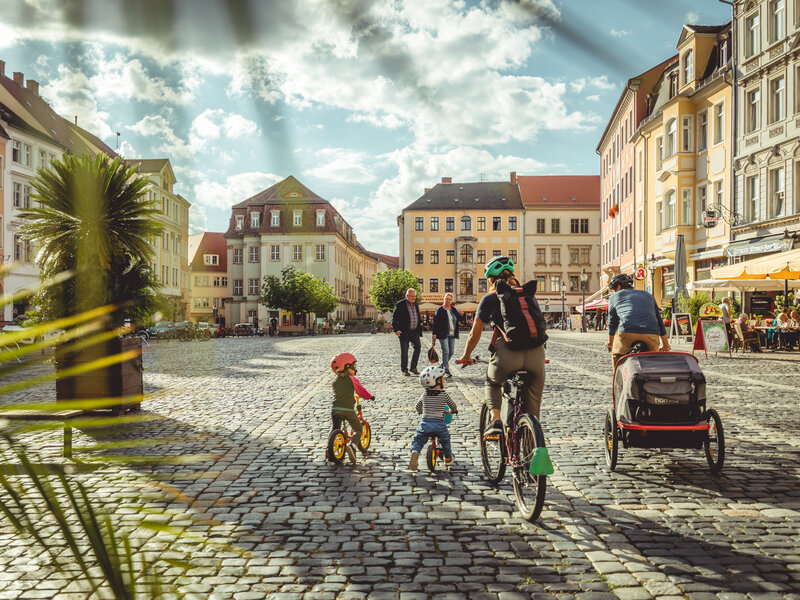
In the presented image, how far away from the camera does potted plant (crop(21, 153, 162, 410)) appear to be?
2.78ft

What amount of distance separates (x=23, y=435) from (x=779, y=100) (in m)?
31.2

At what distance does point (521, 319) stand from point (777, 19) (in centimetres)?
2722

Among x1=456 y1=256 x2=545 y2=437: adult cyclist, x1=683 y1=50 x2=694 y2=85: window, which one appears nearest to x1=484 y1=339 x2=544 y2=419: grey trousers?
x1=456 y1=256 x2=545 y2=437: adult cyclist

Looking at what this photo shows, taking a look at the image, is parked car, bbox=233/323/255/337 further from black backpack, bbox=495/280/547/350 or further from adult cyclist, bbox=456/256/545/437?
black backpack, bbox=495/280/547/350

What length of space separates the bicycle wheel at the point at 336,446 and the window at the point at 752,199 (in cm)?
2647

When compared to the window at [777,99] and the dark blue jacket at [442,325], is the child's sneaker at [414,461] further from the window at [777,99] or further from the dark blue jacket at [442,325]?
the window at [777,99]

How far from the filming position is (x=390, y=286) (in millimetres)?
79625

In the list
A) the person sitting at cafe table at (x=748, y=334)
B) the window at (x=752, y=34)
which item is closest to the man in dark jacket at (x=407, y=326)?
the person sitting at cafe table at (x=748, y=334)

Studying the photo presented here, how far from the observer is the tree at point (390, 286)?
79.4 meters

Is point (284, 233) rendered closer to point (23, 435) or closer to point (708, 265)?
point (708, 265)

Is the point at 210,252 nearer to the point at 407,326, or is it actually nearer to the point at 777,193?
the point at 777,193

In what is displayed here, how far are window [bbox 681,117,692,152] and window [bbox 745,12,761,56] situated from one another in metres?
4.98

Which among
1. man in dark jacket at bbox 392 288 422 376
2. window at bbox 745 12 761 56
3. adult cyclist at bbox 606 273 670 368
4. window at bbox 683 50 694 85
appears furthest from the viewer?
window at bbox 683 50 694 85

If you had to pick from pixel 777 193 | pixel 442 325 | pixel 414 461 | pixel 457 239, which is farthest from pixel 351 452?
pixel 457 239
